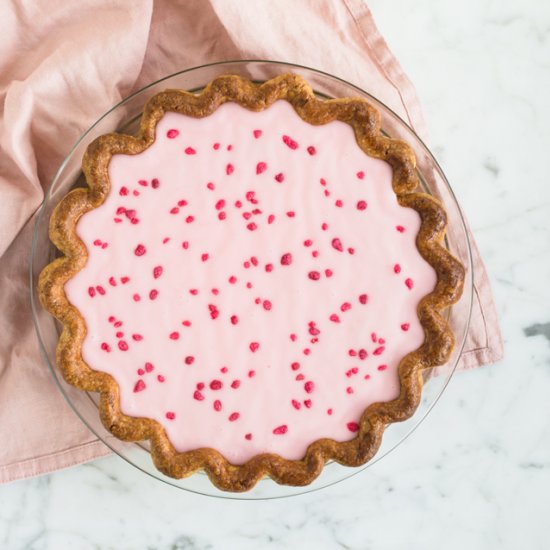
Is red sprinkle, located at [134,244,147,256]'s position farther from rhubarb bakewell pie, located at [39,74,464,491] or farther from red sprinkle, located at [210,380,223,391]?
red sprinkle, located at [210,380,223,391]

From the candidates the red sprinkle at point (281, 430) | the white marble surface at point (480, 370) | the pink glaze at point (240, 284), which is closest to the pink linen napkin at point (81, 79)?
the white marble surface at point (480, 370)

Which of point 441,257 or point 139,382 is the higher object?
point 139,382

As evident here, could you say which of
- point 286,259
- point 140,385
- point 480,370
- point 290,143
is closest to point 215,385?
point 140,385

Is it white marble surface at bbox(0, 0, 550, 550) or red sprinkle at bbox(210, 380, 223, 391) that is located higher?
red sprinkle at bbox(210, 380, 223, 391)

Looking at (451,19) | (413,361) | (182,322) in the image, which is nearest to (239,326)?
(182,322)

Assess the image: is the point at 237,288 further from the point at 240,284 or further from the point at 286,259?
the point at 286,259

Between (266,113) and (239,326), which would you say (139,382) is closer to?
(239,326)

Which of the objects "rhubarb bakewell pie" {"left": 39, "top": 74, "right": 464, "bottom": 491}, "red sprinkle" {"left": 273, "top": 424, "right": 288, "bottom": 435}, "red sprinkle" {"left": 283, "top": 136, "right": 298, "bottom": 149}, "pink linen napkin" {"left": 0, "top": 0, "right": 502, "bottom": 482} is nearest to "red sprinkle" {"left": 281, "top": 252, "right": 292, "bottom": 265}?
"rhubarb bakewell pie" {"left": 39, "top": 74, "right": 464, "bottom": 491}

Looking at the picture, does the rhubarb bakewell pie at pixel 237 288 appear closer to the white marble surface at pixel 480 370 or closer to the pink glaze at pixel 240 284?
the pink glaze at pixel 240 284
